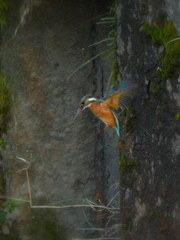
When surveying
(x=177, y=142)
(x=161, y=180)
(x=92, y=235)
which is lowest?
(x=92, y=235)

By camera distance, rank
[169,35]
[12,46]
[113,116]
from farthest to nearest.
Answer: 1. [12,46]
2. [113,116]
3. [169,35]

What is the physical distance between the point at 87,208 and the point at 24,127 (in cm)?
78

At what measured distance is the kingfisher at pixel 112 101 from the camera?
2553 mm

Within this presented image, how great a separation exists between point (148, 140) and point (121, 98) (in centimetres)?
26

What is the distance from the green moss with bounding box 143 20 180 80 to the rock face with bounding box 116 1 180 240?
0.09 ft

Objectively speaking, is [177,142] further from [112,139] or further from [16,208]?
[16,208]

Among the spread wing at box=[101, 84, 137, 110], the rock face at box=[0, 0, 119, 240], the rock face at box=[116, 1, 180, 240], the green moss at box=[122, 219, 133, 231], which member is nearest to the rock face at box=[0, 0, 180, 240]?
the rock face at box=[0, 0, 119, 240]

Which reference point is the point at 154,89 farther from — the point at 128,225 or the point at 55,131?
the point at 55,131

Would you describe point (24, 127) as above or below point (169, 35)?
below

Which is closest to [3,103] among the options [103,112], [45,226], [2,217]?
[2,217]

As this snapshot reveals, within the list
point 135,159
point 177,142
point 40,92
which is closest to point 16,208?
point 40,92

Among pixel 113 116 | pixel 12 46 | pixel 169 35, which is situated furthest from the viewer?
pixel 12 46

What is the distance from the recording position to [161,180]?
2.57 meters

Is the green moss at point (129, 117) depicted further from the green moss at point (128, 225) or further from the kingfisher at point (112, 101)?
the green moss at point (128, 225)
